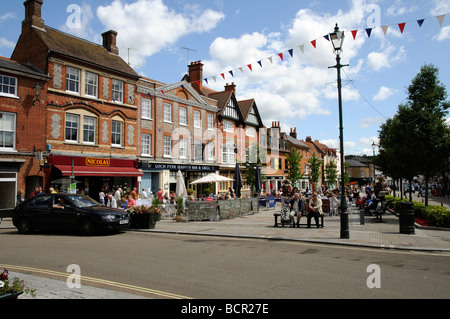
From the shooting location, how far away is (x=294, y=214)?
1416cm

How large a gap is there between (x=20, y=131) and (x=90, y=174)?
4.66m

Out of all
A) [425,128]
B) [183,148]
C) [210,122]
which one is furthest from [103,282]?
[210,122]

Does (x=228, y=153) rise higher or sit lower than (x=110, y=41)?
lower

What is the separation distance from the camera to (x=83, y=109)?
21.8 metres

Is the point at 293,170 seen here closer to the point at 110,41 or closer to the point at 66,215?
the point at 110,41

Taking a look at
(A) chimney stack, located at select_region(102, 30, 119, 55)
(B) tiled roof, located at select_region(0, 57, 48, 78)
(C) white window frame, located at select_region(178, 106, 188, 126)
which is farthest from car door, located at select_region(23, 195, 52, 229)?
(C) white window frame, located at select_region(178, 106, 188, 126)

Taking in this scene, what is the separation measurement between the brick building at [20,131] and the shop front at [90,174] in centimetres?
95

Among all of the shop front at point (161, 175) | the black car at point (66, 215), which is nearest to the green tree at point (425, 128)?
the black car at point (66, 215)

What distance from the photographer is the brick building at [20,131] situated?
17953mm

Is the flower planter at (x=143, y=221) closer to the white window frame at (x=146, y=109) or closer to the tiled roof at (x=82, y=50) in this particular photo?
the tiled roof at (x=82, y=50)

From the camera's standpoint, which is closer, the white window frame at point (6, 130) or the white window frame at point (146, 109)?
the white window frame at point (6, 130)

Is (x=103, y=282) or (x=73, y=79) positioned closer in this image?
(x=103, y=282)

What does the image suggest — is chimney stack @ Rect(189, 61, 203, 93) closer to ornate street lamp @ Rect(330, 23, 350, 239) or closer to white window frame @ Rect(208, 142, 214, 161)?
white window frame @ Rect(208, 142, 214, 161)

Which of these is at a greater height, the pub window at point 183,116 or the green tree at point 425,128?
the pub window at point 183,116
